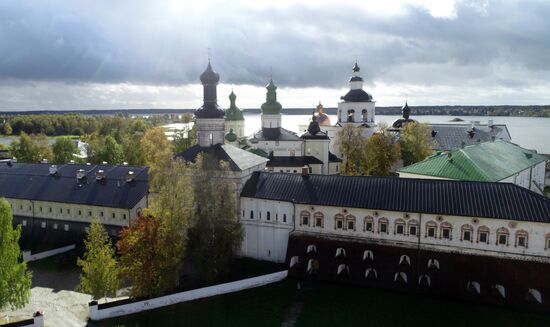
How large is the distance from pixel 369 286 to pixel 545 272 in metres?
8.47

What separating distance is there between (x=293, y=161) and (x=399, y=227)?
20.2 m

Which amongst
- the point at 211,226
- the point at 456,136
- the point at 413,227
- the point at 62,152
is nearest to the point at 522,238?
the point at 413,227

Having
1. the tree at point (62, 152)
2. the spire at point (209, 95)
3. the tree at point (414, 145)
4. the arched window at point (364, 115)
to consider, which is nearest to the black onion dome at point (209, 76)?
the spire at point (209, 95)

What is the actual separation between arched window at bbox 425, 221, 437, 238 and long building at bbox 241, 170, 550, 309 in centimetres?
5

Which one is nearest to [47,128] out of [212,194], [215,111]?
[215,111]

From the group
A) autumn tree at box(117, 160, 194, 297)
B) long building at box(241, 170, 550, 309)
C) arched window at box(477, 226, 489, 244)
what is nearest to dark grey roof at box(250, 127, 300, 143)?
long building at box(241, 170, 550, 309)

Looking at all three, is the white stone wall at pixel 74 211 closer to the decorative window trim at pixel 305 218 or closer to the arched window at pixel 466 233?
the decorative window trim at pixel 305 218

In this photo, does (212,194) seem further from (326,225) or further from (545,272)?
(545,272)

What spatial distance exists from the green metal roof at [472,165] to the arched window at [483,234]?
6.95m

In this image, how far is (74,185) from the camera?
1373 inches

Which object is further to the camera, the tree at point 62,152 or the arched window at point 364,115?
the tree at point 62,152

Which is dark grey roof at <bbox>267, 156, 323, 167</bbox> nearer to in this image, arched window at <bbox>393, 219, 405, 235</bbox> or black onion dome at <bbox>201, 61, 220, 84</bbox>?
black onion dome at <bbox>201, 61, 220, 84</bbox>

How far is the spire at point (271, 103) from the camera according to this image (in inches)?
1917

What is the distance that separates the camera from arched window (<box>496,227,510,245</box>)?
23000 mm
